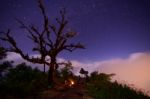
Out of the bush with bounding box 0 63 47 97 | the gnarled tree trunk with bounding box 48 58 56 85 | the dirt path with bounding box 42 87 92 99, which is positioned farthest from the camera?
the gnarled tree trunk with bounding box 48 58 56 85

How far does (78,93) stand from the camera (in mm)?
18531

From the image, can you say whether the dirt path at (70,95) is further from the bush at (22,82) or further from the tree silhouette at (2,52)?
the tree silhouette at (2,52)

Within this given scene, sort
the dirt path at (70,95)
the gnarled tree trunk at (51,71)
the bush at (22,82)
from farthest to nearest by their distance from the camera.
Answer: the gnarled tree trunk at (51,71)
the bush at (22,82)
the dirt path at (70,95)

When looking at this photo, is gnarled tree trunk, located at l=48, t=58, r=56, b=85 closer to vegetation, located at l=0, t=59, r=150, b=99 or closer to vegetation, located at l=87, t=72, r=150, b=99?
vegetation, located at l=0, t=59, r=150, b=99

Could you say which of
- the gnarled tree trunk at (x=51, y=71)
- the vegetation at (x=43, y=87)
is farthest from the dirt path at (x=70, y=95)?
the gnarled tree trunk at (x=51, y=71)

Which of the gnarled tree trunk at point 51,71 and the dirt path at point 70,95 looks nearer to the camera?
the dirt path at point 70,95

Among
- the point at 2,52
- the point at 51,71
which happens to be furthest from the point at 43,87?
the point at 2,52

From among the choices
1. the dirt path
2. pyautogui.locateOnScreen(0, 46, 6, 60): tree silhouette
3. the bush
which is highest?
pyautogui.locateOnScreen(0, 46, 6, 60): tree silhouette

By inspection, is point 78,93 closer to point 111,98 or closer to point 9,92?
point 111,98

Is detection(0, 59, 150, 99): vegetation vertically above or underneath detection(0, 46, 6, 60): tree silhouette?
underneath

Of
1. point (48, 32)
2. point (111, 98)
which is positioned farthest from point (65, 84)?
point (111, 98)

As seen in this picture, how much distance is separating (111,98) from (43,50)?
8227mm

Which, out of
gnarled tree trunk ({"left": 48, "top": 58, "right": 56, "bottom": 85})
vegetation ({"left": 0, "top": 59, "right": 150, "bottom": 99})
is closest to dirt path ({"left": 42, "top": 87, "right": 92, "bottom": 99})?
vegetation ({"left": 0, "top": 59, "right": 150, "bottom": 99})

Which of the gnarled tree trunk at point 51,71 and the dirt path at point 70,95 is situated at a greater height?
the gnarled tree trunk at point 51,71
